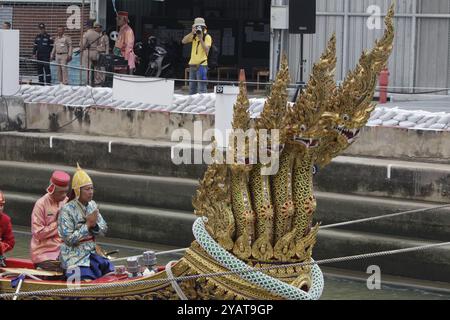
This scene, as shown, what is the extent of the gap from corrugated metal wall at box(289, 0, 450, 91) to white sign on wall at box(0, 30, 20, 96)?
6959mm

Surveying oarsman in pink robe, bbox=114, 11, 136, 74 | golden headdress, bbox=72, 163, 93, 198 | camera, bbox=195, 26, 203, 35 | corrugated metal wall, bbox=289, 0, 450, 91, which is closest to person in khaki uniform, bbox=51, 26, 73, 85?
oarsman in pink robe, bbox=114, 11, 136, 74

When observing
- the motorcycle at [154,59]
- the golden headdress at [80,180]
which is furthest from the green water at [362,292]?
the motorcycle at [154,59]

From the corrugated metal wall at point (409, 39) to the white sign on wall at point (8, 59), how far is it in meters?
6.96

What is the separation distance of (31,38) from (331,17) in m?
6.53

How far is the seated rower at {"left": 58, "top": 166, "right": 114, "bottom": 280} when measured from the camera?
10.2 meters

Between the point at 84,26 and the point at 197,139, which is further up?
the point at 84,26

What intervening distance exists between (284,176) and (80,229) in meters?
1.81

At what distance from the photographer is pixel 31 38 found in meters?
25.8

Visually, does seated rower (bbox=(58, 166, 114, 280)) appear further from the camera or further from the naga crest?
the camera

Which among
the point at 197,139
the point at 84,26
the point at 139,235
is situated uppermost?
the point at 84,26

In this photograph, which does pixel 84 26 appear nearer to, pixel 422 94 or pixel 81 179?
pixel 422 94

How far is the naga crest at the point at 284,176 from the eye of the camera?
967cm

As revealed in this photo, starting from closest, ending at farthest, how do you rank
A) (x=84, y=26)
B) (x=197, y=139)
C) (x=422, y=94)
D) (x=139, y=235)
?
1. (x=139, y=235)
2. (x=197, y=139)
3. (x=422, y=94)
4. (x=84, y=26)
